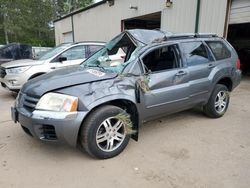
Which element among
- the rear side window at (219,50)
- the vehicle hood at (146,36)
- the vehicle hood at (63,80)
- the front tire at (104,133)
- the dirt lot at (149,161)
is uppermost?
the vehicle hood at (146,36)

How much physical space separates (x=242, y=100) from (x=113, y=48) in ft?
13.5

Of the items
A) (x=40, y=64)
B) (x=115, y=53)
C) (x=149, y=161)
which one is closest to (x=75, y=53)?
(x=40, y=64)

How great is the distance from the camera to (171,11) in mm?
9641

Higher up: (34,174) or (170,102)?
(170,102)

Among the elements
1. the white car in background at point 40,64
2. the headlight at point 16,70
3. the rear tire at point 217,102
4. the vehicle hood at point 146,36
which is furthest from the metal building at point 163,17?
the headlight at point 16,70

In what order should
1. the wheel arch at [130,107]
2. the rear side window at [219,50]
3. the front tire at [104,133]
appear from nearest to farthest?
the front tire at [104,133], the wheel arch at [130,107], the rear side window at [219,50]

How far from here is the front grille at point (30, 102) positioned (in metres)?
3.02

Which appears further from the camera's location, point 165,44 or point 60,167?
point 165,44

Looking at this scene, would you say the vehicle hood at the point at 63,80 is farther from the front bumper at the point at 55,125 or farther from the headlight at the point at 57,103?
the front bumper at the point at 55,125

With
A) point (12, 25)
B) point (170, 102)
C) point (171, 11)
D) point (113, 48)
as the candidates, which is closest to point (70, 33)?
point (171, 11)

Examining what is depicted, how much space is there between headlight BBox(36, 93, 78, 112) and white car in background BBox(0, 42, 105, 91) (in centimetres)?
383

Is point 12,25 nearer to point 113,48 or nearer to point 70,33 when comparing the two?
point 70,33

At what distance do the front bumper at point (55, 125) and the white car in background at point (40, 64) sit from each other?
12.6ft

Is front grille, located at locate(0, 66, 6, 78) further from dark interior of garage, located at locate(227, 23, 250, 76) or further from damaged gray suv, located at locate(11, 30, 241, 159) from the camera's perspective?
dark interior of garage, located at locate(227, 23, 250, 76)
